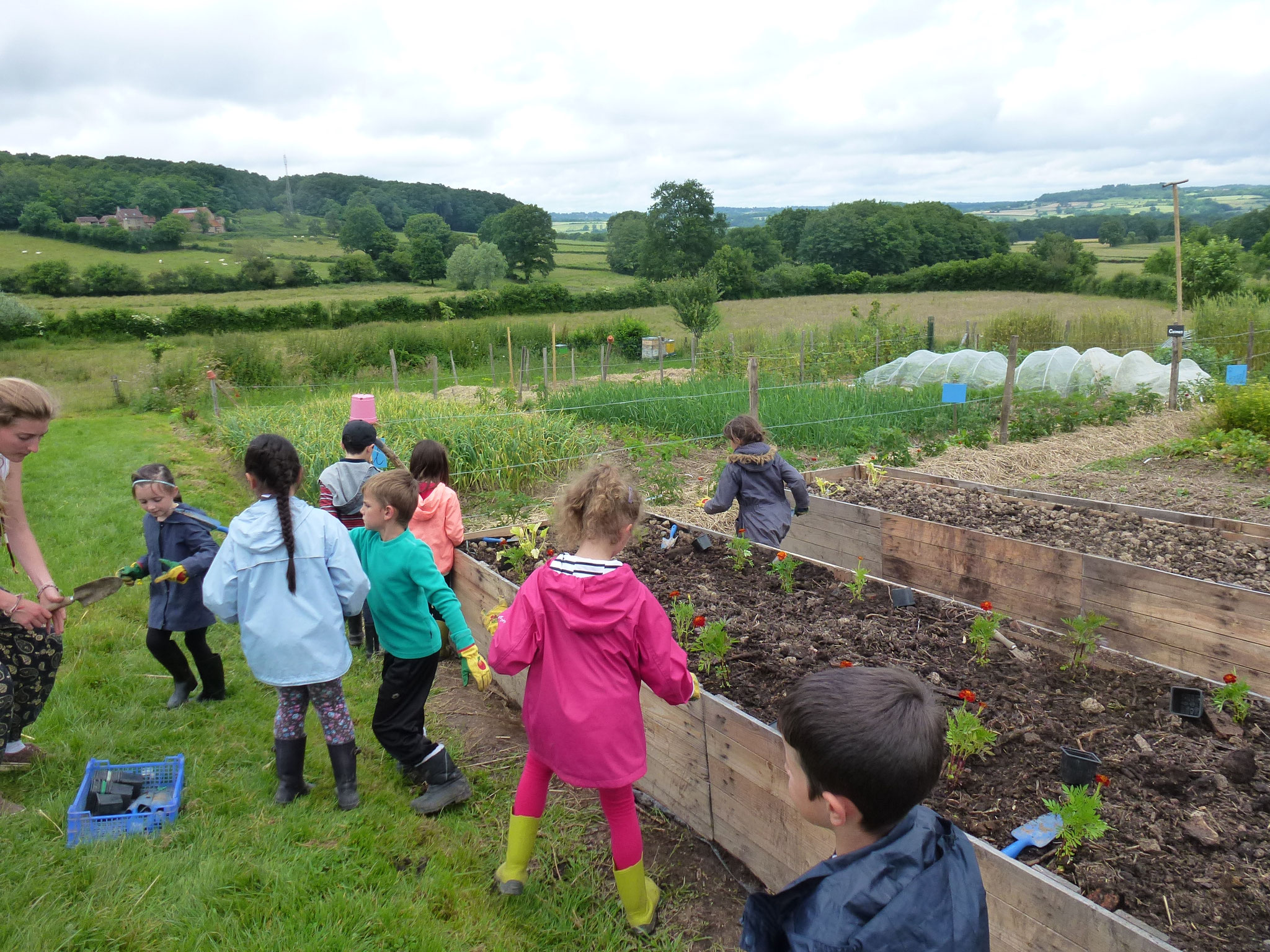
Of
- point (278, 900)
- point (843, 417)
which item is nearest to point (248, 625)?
point (278, 900)

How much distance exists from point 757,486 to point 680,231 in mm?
66060

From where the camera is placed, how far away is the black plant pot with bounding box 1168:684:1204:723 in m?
2.86

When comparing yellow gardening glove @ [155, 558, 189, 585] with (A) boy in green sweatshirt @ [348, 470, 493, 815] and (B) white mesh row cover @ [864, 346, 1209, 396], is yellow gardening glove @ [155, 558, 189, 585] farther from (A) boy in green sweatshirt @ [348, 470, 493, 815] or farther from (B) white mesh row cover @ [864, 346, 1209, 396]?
(B) white mesh row cover @ [864, 346, 1209, 396]

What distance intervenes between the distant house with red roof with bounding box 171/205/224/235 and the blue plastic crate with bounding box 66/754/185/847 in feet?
182

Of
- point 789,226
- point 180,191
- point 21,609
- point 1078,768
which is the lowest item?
point 1078,768

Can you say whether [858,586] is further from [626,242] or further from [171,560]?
[626,242]

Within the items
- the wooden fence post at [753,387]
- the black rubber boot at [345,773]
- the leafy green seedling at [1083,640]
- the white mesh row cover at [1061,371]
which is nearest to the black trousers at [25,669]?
the black rubber boot at [345,773]

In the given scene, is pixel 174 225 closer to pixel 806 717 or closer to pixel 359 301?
pixel 359 301

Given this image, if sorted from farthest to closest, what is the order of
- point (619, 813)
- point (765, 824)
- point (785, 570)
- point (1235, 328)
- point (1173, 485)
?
point (1235, 328) < point (1173, 485) < point (785, 570) < point (765, 824) < point (619, 813)

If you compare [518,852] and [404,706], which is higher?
[404,706]

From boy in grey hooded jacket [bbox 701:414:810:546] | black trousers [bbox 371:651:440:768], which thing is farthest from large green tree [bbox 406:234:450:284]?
black trousers [bbox 371:651:440:768]

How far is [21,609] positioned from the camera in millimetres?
→ 2818

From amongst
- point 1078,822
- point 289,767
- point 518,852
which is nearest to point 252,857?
point 289,767

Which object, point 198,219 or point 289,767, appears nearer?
point 289,767
